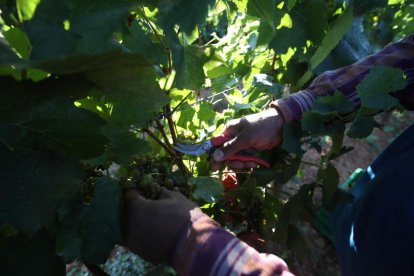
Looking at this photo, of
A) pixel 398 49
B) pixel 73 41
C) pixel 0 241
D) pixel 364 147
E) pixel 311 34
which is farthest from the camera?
pixel 364 147

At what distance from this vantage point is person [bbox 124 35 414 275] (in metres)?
0.77

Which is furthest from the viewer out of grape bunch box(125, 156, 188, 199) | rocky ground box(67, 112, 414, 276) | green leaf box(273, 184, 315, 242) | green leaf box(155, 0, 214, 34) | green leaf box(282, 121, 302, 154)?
rocky ground box(67, 112, 414, 276)

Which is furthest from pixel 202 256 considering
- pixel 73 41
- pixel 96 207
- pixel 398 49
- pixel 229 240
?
pixel 398 49

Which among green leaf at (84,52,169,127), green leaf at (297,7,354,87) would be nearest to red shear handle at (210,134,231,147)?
green leaf at (297,7,354,87)

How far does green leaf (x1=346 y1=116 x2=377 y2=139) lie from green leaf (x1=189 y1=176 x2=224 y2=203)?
40cm

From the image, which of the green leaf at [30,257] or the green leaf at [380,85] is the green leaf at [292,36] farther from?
the green leaf at [30,257]

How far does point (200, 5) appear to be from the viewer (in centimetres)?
55

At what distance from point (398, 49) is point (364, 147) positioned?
3461mm

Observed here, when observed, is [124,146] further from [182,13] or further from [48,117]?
[182,13]

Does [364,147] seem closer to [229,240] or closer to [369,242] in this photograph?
[369,242]

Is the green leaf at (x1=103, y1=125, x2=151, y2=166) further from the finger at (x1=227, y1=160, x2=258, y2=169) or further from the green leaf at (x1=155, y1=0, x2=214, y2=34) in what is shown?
the green leaf at (x1=155, y1=0, x2=214, y2=34)

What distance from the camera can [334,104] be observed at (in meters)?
1.11

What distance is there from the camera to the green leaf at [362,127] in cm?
104

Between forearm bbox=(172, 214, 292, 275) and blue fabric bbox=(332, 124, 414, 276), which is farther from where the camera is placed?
blue fabric bbox=(332, 124, 414, 276)
